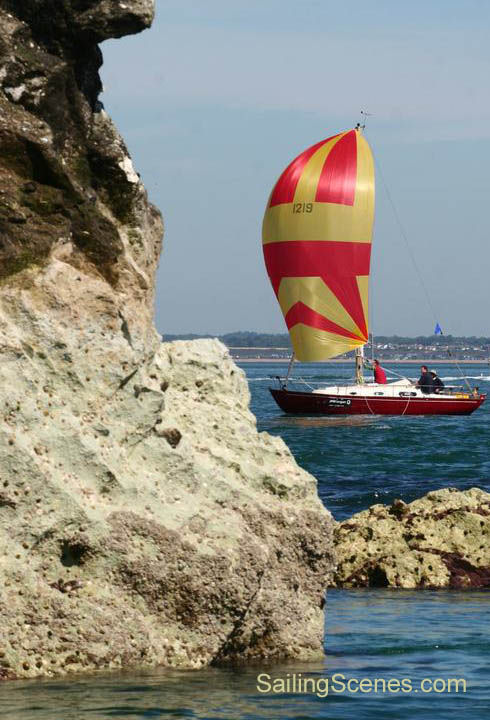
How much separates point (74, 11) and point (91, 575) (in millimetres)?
3237

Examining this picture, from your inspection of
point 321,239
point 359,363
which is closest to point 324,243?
point 321,239

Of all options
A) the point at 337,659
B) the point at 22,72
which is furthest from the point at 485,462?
the point at 22,72

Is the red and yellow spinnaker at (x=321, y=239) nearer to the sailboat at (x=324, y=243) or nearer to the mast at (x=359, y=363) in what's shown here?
the sailboat at (x=324, y=243)

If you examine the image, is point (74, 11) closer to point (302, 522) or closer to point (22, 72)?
point (22, 72)

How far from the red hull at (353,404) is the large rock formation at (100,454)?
147 ft

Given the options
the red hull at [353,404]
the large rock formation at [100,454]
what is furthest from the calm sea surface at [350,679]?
the red hull at [353,404]

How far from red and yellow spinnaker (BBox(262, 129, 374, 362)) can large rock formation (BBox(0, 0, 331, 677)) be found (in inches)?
1563

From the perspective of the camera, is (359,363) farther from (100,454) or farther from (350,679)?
(100,454)

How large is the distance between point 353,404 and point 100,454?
151ft

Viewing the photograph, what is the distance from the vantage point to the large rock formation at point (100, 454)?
6.68 metres

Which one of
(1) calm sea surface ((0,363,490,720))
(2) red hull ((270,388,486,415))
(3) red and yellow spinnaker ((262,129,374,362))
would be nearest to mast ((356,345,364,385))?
(2) red hull ((270,388,486,415))

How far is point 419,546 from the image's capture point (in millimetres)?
12617

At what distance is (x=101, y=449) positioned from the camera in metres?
6.96

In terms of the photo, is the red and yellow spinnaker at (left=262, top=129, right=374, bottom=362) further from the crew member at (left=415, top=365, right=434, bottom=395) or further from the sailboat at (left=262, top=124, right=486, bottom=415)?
the crew member at (left=415, top=365, right=434, bottom=395)
